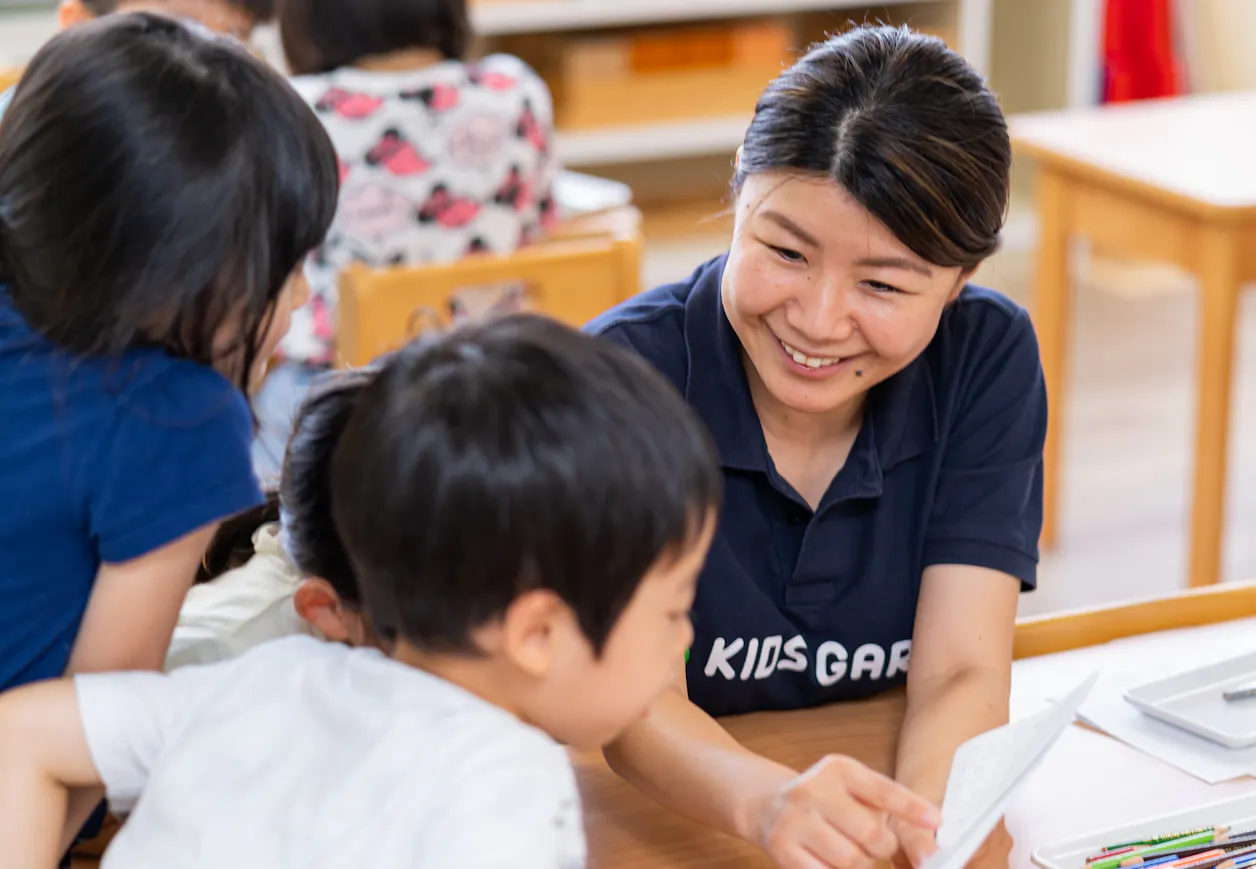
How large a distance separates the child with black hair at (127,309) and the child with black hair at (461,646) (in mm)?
138

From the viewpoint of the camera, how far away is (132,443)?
0.94m

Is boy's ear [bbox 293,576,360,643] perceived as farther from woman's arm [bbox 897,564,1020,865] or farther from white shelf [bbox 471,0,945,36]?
white shelf [bbox 471,0,945,36]

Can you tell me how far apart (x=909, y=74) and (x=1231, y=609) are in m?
0.55

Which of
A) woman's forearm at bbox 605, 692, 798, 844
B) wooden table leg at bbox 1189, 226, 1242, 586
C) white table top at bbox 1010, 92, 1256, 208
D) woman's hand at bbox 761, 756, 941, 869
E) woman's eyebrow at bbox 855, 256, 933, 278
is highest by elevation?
woman's eyebrow at bbox 855, 256, 933, 278

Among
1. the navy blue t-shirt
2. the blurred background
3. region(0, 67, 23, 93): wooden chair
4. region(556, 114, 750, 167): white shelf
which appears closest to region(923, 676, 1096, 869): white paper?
the navy blue t-shirt

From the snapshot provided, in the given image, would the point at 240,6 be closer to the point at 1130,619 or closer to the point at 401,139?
the point at 401,139

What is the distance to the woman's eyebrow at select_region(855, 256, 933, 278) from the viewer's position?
1089 mm

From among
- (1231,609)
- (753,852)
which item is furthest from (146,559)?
(1231,609)

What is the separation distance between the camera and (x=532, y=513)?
75 cm

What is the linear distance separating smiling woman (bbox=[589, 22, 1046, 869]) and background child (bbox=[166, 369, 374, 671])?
0.73 feet

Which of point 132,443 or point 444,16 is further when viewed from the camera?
point 444,16

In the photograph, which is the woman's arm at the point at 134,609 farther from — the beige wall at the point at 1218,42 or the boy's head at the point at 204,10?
the beige wall at the point at 1218,42

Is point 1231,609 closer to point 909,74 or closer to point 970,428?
point 970,428

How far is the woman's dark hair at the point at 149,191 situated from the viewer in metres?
0.93
